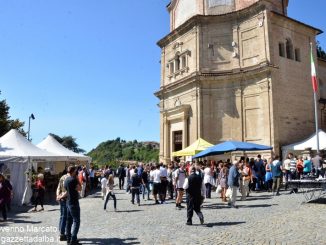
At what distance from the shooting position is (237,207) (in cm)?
1256

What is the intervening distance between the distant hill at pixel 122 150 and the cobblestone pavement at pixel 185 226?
196ft

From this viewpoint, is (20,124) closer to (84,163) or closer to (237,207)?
(84,163)

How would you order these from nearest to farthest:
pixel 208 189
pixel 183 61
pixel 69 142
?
pixel 208 189, pixel 183 61, pixel 69 142

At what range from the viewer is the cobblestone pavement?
7.83 m

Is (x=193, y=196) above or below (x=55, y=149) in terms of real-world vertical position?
below

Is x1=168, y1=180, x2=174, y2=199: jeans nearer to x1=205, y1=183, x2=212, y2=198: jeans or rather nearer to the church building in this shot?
x1=205, y1=183, x2=212, y2=198: jeans

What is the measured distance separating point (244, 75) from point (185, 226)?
1819 cm

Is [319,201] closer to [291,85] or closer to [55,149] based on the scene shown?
[291,85]

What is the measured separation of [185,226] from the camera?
30.9 feet

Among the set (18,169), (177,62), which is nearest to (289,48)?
(177,62)

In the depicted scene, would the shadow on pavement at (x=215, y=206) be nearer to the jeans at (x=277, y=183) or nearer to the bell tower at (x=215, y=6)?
the jeans at (x=277, y=183)

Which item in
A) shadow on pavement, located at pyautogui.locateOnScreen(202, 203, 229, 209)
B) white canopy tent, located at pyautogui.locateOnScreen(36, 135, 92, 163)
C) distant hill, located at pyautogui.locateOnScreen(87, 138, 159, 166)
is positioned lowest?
shadow on pavement, located at pyautogui.locateOnScreen(202, 203, 229, 209)

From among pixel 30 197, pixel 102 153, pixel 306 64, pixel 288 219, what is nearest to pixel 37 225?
pixel 30 197

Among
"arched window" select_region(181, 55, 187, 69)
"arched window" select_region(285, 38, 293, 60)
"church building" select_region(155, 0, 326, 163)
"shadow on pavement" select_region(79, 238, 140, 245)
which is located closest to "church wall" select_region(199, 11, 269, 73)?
"church building" select_region(155, 0, 326, 163)
